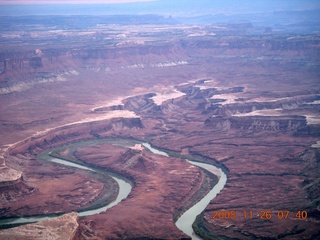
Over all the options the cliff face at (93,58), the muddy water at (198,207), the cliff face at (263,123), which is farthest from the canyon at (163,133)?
the muddy water at (198,207)

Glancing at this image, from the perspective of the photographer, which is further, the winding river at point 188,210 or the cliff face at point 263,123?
the cliff face at point 263,123

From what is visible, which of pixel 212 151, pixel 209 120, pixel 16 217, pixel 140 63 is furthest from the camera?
pixel 140 63

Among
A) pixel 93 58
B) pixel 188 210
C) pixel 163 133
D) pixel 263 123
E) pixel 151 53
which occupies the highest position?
pixel 151 53

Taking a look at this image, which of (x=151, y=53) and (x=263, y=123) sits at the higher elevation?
(x=151, y=53)

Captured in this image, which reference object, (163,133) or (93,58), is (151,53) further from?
(163,133)

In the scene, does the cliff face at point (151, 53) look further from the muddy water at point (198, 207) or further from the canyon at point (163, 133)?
the muddy water at point (198, 207)

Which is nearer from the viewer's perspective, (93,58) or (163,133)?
(163,133)

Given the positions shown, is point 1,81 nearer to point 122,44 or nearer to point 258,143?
point 122,44

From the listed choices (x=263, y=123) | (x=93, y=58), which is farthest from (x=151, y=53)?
(x=263, y=123)

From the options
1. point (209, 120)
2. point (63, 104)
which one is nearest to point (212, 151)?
point (209, 120)
